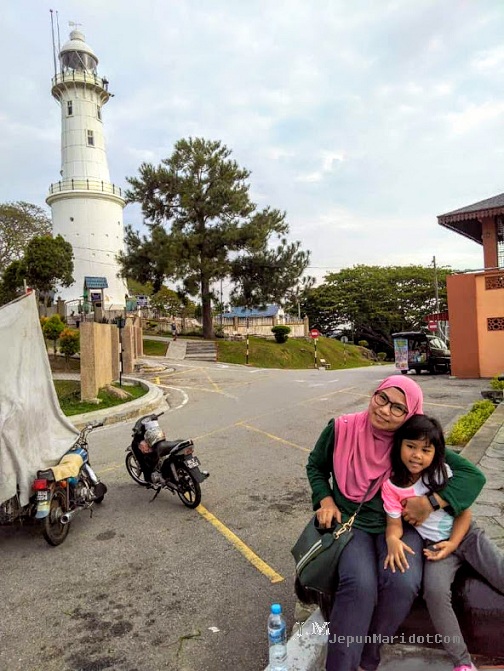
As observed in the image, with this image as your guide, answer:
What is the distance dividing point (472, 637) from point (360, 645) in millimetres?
572

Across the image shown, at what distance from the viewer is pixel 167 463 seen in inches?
205

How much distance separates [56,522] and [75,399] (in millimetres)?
8634

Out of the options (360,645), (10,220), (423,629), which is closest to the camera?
(360,645)

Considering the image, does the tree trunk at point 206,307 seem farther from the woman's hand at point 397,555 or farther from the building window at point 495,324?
→ the woman's hand at point 397,555

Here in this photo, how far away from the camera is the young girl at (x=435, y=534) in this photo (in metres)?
2.23

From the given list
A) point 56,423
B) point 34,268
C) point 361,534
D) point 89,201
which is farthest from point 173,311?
point 361,534

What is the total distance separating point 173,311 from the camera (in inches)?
2002

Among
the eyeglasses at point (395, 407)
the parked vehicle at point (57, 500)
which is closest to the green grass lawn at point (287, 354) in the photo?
the parked vehicle at point (57, 500)

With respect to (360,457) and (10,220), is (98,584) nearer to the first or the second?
(360,457)

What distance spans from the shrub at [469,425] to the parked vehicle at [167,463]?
3705mm

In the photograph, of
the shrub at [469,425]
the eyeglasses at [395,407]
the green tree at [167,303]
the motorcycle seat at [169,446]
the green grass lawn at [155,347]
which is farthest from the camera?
the green tree at [167,303]

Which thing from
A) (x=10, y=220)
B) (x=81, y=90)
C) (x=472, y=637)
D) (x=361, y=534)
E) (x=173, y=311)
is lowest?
(x=472, y=637)

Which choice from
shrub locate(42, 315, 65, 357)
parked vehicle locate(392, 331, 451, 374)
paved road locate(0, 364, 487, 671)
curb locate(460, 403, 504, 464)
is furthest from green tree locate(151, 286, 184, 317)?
curb locate(460, 403, 504, 464)

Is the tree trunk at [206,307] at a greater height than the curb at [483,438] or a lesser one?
greater
